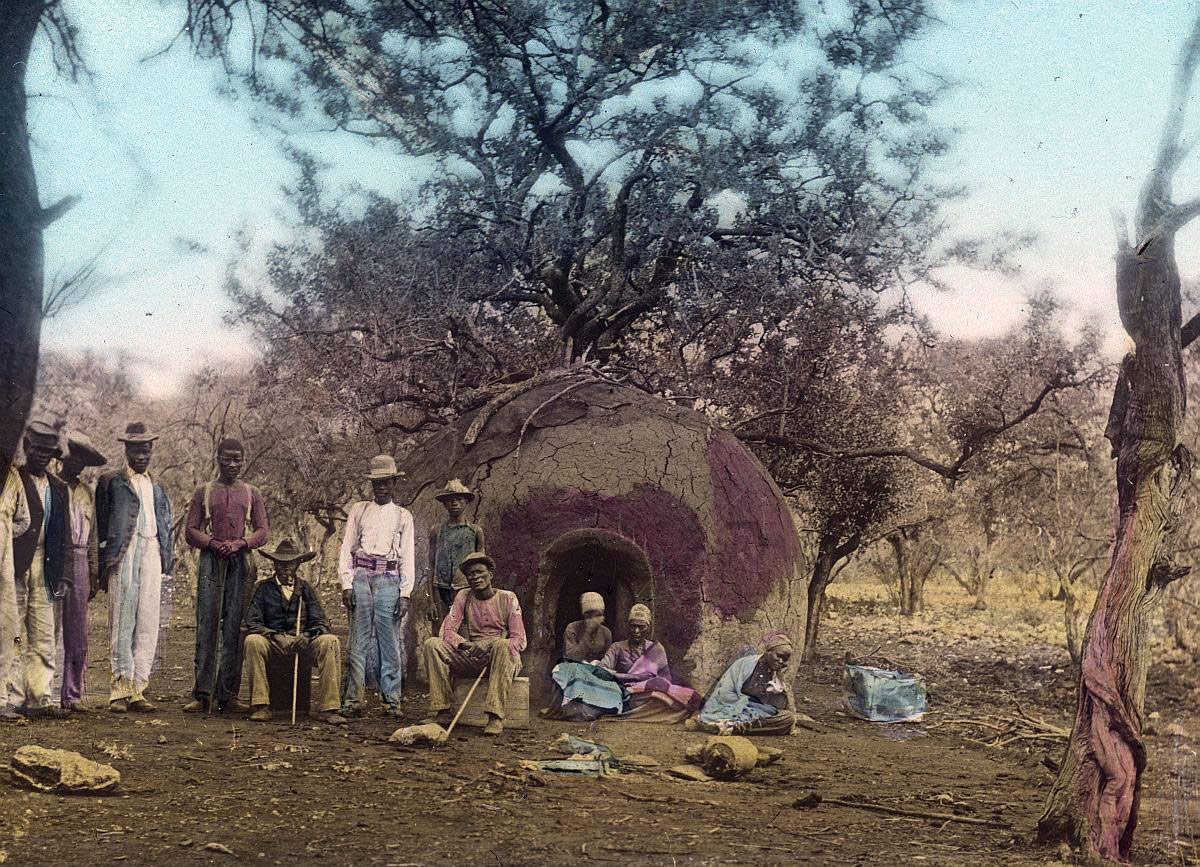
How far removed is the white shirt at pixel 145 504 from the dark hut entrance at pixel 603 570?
233 centimetres

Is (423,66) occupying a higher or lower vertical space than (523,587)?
higher

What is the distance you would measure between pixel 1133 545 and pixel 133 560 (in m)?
5.34

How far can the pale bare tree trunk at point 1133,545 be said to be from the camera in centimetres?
500

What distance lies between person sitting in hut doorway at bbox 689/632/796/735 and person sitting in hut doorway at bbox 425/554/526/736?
1197mm

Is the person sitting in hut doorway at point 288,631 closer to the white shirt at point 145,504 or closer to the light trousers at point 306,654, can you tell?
the light trousers at point 306,654

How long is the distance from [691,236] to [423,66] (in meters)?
2.23

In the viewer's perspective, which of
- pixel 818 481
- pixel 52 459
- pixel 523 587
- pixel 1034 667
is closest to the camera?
pixel 52 459

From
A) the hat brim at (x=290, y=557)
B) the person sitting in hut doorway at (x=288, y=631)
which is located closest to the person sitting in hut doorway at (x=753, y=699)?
the person sitting in hut doorway at (x=288, y=631)

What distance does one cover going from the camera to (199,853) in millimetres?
4840

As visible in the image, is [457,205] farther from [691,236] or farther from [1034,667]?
[1034,667]

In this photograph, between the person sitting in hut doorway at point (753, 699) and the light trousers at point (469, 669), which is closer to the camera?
the light trousers at point (469, 669)

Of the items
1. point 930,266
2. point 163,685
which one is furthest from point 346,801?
point 930,266

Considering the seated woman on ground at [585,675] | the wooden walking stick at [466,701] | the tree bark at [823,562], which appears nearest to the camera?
the wooden walking stick at [466,701]

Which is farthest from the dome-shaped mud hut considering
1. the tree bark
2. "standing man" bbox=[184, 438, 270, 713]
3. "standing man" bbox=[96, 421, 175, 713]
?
the tree bark
